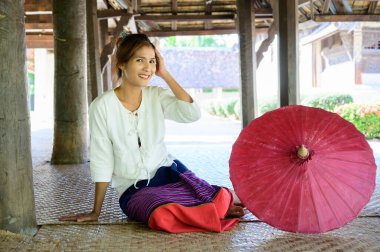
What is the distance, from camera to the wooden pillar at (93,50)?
6410 millimetres

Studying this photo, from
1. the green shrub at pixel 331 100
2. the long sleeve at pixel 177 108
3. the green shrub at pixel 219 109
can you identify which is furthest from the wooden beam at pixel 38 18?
the green shrub at pixel 219 109

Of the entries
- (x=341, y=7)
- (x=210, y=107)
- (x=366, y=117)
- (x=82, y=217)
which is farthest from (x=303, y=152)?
(x=210, y=107)

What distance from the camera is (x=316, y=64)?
17.6 metres

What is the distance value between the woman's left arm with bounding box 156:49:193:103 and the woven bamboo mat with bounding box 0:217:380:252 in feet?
2.47

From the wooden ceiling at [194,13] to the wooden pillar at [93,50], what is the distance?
1.17m

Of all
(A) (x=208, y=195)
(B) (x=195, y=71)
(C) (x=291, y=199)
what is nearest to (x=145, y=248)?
(A) (x=208, y=195)

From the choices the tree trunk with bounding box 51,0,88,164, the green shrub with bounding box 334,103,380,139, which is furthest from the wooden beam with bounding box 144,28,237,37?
the tree trunk with bounding box 51,0,88,164

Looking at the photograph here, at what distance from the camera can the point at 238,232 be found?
2.44 meters

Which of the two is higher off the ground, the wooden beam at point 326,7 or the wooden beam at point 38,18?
the wooden beam at point 38,18

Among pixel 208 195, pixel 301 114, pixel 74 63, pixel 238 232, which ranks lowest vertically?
pixel 238 232

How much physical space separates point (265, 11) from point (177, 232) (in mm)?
6340

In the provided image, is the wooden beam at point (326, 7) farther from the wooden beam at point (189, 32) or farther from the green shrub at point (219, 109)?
the green shrub at point (219, 109)

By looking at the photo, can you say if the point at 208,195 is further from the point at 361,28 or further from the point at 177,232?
the point at 361,28

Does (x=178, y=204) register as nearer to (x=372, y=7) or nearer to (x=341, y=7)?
(x=341, y=7)
